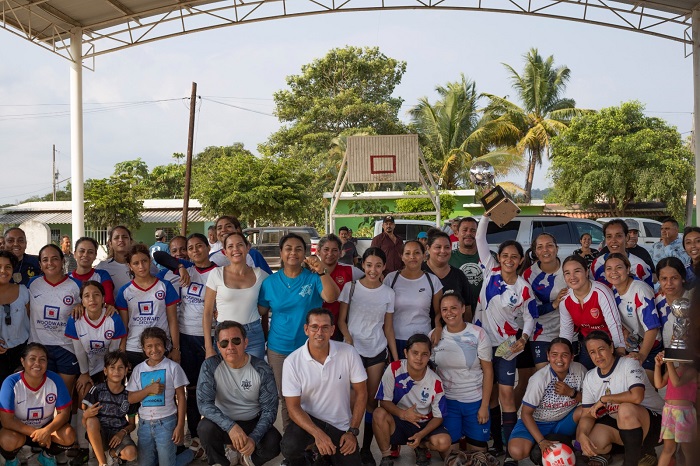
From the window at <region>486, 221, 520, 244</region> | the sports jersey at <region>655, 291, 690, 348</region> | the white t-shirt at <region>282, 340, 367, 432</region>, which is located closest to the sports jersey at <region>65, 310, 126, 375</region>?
the white t-shirt at <region>282, 340, 367, 432</region>

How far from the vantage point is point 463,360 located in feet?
17.0

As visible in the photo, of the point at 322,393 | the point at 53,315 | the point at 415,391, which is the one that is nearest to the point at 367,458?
the point at 415,391

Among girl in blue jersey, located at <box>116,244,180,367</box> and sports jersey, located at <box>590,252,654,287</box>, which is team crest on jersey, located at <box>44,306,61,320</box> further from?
sports jersey, located at <box>590,252,654,287</box>

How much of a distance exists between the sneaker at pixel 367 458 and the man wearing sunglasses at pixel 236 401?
2.24ft

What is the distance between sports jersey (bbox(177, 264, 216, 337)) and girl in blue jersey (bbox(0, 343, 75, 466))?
102cm

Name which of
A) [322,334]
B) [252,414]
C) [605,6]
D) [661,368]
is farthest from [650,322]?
[605,6]

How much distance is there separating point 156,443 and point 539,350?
2983 millimetres

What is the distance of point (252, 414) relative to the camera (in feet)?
16.2

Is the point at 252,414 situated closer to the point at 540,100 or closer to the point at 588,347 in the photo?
the point at 588,347

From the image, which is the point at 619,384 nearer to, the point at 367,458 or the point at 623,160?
the point at 367,458

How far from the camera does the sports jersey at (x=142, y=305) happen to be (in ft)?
17.6

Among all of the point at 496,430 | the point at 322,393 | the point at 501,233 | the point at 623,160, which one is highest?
the point at 623,160

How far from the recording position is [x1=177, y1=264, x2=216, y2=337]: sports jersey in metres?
5.59

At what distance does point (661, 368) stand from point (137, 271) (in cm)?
391
